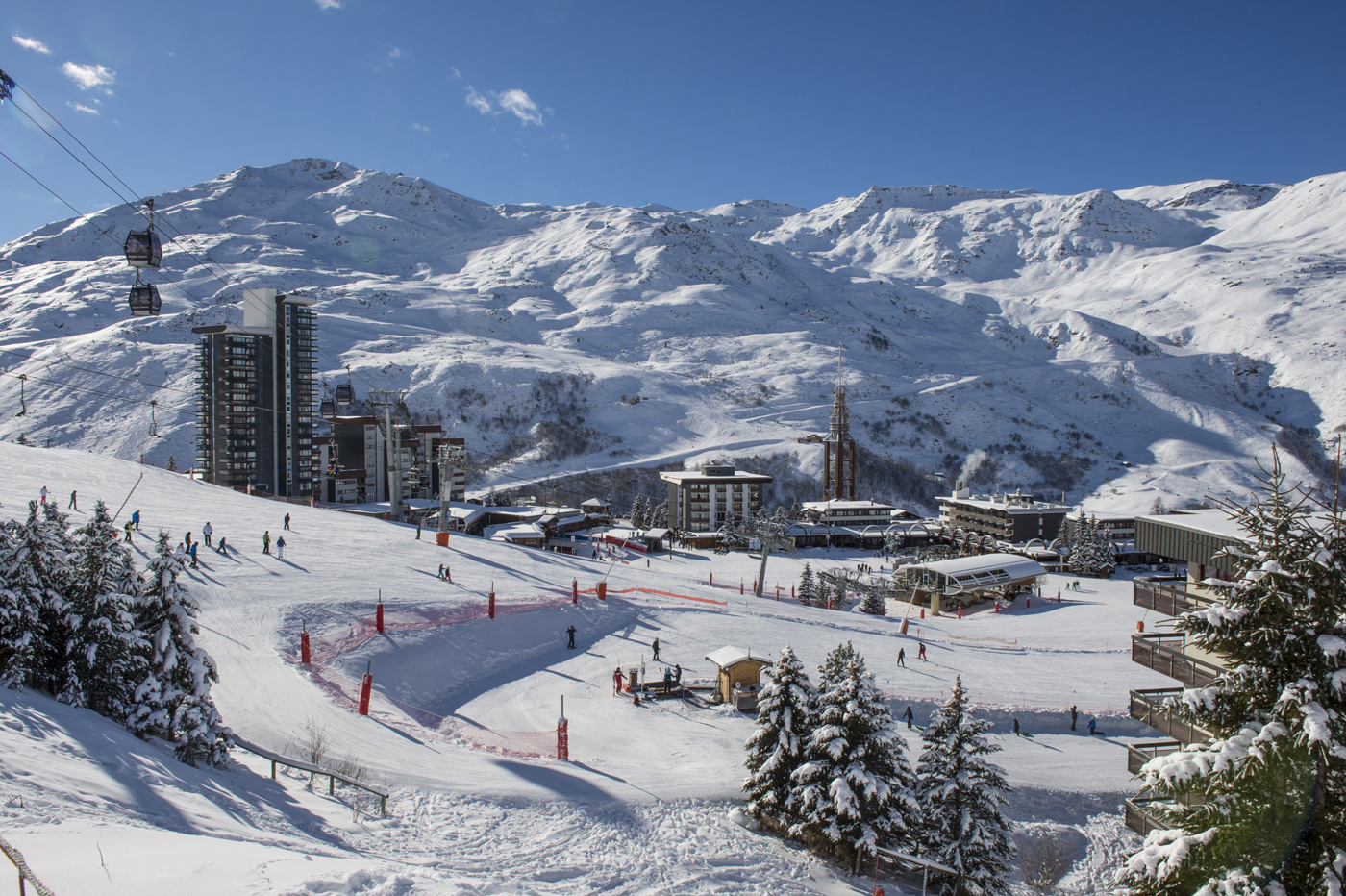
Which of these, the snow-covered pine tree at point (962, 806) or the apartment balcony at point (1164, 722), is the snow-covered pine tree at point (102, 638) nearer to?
the snow-covered pine tree at point (962, 806)

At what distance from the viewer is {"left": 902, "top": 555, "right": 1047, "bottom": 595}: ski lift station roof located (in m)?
43.4

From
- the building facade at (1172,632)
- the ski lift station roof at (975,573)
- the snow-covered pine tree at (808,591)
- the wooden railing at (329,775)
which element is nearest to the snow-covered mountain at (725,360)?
the ski lift station roof at (975,573)

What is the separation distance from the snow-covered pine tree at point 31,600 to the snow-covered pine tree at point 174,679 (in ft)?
4.80

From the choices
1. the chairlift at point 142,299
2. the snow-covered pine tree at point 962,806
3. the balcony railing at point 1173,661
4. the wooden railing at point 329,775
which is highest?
the chairlift at point 142,299

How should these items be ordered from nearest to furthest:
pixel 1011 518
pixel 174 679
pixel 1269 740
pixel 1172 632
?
pixel 1269 740 < pixel 1172 632 < pixel 174 679 < pixel 1011 518

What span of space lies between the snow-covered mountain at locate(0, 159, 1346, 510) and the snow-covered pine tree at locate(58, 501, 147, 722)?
68407 mm

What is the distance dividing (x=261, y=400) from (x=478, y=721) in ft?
216

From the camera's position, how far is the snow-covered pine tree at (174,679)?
11828 millimetres

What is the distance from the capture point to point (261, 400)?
7212cm

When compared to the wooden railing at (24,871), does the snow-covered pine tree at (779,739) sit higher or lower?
lower

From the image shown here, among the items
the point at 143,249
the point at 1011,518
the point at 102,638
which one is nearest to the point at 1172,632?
the point at 102,638

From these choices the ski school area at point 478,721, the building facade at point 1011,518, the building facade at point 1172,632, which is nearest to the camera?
the ski school area at point 478,721

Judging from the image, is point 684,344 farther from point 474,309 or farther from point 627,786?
point 627,786

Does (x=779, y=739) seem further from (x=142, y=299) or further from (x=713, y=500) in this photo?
(x=713, y=500)
